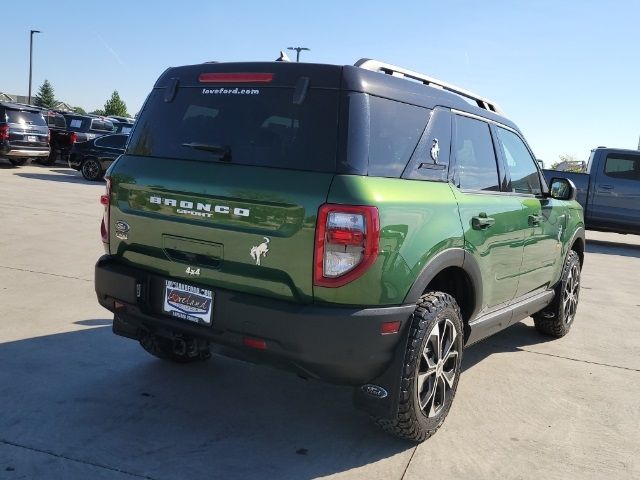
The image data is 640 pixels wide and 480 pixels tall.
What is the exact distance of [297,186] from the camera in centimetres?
285

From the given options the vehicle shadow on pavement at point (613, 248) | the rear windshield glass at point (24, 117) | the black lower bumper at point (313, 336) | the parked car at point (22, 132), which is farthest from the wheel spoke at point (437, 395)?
the rear windshield glass at point (24, 117)

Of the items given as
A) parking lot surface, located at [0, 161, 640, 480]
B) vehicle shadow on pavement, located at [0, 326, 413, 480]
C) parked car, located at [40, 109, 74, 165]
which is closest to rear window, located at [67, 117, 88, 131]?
parked car, located at [40, 109, 74, 165]

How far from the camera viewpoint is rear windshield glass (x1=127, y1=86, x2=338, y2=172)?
294 cm

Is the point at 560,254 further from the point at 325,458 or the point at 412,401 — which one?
the point at 325,458

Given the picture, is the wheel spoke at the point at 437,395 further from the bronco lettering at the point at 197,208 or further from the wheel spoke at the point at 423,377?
the bronco lettering at the point at 197,208

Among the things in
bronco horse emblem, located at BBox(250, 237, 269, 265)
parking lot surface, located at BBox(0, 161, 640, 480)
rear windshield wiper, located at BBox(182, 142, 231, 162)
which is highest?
rear windshield wiper, located at BBox(182, 142, 231, 162)

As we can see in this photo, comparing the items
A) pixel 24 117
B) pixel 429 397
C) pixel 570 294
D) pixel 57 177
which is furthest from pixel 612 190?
pixel 24 117

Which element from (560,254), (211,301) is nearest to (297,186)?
(211,301)

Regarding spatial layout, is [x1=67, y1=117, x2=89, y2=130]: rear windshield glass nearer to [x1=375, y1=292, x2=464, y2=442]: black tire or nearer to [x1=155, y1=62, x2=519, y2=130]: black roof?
[x1=155, y1=62, x2=519, y2=130]: black roof

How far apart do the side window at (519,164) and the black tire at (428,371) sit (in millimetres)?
1399

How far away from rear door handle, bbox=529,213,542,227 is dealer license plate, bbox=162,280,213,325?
8.04ft

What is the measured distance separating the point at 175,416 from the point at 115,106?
88125 millimetres

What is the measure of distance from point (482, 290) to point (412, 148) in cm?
104

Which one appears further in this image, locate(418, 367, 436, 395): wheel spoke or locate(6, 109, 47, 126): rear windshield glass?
locate(6, 109, 47, 126): rear windshield glass
